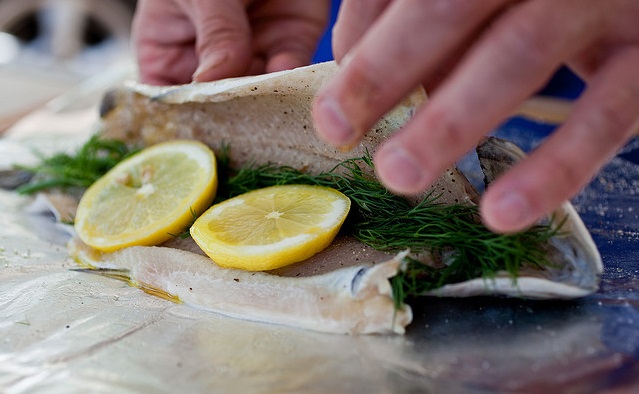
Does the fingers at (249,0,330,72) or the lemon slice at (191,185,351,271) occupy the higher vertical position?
the fingers at (249,0,330,72)

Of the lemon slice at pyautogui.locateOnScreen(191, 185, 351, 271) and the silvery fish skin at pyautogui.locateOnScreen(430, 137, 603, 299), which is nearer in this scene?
the silvery fish skin at pyautogui.locateOnScreen(430, 137, 603, 299)

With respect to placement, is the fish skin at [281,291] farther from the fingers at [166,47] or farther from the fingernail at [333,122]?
the fingers at [166,47]

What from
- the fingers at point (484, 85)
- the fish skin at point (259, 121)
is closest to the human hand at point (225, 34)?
the fish skin at point (259, 121)

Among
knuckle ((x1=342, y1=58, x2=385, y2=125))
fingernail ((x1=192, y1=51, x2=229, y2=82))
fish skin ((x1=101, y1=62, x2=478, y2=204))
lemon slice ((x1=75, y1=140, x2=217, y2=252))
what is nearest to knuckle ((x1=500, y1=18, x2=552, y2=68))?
knuckle ((x1=342, y1=58, x2=385, y2=125))

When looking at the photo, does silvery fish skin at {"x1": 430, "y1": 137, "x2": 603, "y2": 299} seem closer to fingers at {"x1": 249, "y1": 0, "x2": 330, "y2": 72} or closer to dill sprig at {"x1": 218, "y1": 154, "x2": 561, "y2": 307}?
dill sprig at {"x1": 218, "y1": 154, "x2": 561, "y2": 307}

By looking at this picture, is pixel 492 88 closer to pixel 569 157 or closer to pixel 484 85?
pixel 484 85

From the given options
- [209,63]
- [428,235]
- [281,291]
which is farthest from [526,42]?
[209,63]
